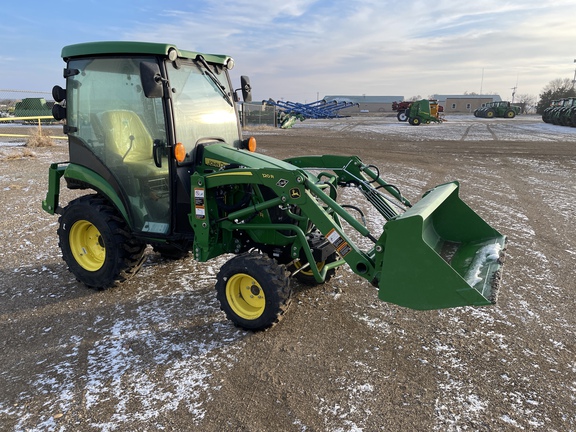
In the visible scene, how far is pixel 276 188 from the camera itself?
3629 mm

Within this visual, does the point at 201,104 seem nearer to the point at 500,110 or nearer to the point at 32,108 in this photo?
the point at 32,108

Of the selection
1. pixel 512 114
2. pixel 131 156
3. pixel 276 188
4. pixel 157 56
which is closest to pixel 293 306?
pixel 276 188

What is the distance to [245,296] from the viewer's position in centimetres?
381

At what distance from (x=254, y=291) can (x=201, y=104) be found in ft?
6.45

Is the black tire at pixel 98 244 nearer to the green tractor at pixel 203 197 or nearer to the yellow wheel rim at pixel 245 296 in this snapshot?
the green tractor at pixel 203 197

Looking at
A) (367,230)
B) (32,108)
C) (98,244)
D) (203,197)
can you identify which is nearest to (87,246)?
(98,244)

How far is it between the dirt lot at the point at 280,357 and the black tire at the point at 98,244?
22cm

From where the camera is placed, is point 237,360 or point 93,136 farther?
point 93,136

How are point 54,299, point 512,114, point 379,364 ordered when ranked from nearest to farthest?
point 379,364, point 54,299, point 512,114

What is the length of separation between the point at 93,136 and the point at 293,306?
8.88ft

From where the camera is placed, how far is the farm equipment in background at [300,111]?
32731 mm

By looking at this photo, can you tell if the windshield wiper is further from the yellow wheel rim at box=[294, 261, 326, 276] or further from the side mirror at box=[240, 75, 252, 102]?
the yellow wheel rim at box=[294, 261, 326, 276]

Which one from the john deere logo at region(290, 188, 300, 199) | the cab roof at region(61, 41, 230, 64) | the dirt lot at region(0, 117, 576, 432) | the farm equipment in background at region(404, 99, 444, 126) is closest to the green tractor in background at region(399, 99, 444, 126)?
the farm equipment in background at region(404, 99, 444, 126)

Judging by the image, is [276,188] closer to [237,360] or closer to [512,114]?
[237,360]
